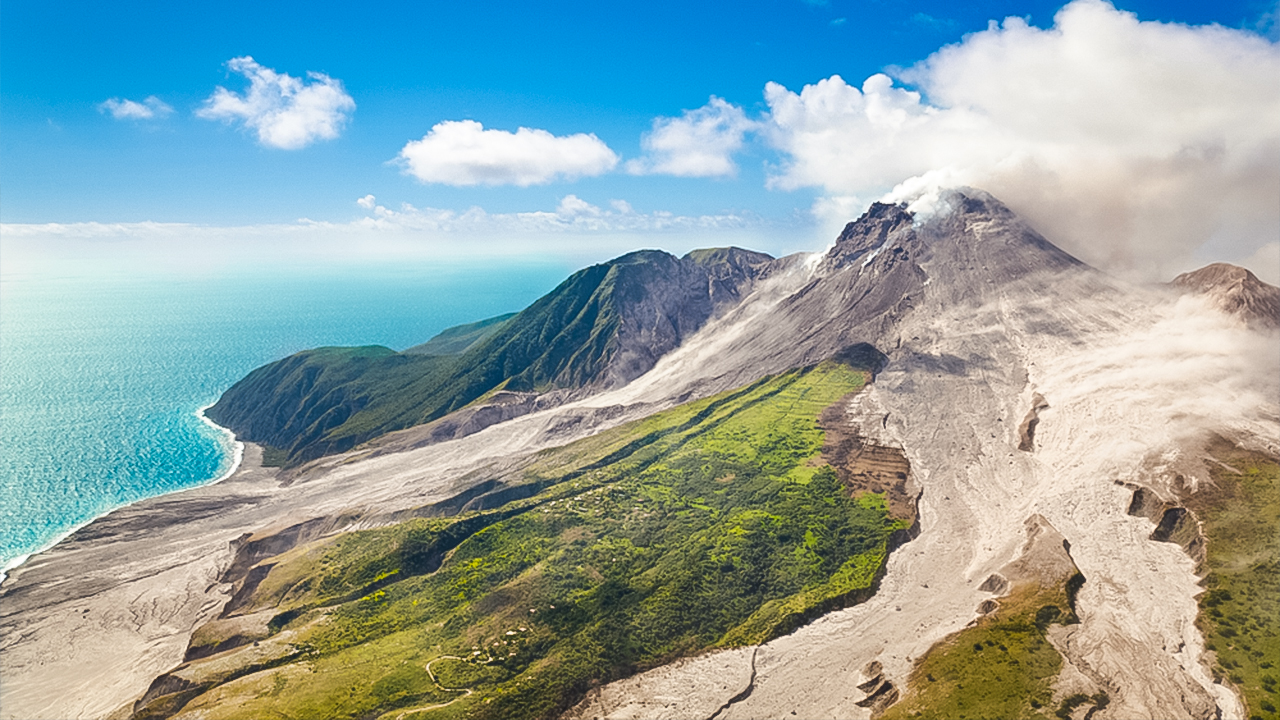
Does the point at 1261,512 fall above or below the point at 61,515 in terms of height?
above

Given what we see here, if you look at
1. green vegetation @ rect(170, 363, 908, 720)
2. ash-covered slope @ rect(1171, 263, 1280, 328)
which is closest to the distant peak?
ash-covered slope @ rect(1171, 263, 1280, 328)

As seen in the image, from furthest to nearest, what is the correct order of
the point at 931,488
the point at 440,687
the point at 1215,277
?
the point at 1215,277 < the point at 931,488 < the point at 440,687

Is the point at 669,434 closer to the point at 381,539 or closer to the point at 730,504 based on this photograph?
the point at 730,504

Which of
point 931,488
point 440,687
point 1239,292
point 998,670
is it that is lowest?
point 440,687

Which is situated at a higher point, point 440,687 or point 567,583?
point 567,583

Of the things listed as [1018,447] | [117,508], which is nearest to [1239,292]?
[1018,447]

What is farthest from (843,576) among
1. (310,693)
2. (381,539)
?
(381,539)

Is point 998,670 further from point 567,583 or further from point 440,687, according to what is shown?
point 440,687
